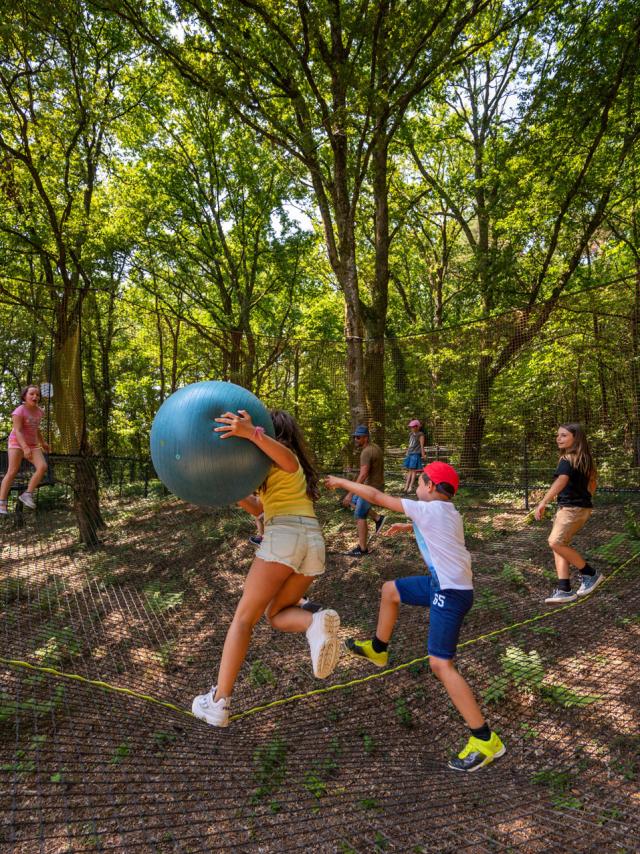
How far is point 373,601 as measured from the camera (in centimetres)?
503

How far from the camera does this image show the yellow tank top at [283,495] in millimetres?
2531

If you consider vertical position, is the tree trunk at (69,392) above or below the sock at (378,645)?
above

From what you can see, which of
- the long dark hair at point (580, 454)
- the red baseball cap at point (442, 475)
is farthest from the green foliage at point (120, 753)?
the long dark hair at point (580, 454)

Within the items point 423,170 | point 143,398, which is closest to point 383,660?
point 143,398

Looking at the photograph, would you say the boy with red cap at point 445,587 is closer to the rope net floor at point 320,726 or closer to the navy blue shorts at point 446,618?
the navy blue shorts at point 446,618

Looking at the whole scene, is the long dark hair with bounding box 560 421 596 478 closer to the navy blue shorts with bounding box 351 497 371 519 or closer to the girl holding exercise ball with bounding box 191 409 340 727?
the navy blue shorts with bounding box 351 497 371 519

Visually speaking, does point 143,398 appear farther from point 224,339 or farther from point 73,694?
point 73,694

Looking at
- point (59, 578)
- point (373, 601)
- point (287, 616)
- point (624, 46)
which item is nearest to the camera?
point (287, 616)

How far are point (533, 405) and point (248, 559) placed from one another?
19.1 ft

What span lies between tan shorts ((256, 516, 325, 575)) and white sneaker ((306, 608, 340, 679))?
0.25m

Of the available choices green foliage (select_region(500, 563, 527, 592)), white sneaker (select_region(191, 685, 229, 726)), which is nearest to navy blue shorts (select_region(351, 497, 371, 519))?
green foliage (select_region(500, 563, 527, 592))

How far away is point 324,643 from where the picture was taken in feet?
7.86

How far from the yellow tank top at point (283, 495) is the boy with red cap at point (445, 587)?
218 millimetres

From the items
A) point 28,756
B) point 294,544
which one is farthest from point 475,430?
point 28,756
